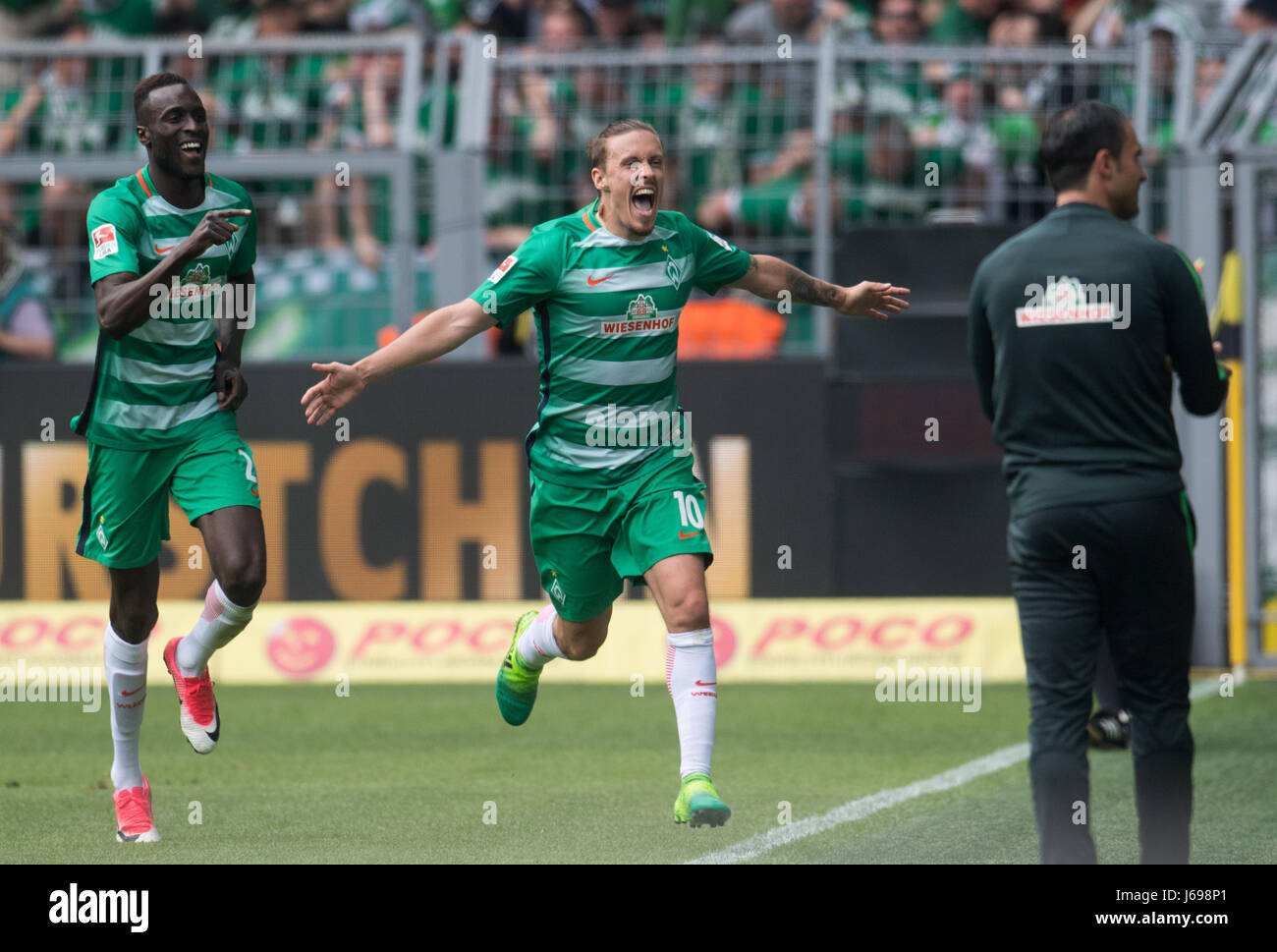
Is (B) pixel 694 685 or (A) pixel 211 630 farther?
(A) pixel 211 630

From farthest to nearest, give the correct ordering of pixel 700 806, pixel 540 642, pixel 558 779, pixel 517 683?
1. pixel 558 779
2. pixel 517 683
3. pixel 540 642
4. pixel 700 806

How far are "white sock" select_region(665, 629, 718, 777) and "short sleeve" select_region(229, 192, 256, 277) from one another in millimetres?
1998

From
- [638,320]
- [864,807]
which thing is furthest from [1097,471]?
[864,807]

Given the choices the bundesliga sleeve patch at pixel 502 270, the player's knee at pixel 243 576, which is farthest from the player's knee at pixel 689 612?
the player's knee at pixel 243 576

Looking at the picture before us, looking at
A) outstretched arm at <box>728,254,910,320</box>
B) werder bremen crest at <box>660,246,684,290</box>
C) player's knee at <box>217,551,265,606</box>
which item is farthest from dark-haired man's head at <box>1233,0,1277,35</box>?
player's knee at <box>217,551,265,606</box>

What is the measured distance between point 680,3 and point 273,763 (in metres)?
8.31

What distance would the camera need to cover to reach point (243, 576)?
6.74 m

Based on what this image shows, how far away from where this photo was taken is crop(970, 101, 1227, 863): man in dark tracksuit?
496cm

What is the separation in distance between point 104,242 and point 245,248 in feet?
1.68

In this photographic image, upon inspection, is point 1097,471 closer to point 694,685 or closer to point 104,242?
point 694,685

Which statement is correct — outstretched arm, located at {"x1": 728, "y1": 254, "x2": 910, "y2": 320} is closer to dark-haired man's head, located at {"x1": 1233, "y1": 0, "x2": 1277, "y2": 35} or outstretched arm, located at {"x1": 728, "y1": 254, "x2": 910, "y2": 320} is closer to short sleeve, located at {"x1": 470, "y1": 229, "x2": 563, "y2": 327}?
short sleeve, located at {"x1": 470, "y1": 229, "x2": 563, "y2": 327}

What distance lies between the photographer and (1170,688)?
5047 millimetres

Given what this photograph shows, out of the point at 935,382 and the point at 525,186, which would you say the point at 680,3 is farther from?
the point at 935,382

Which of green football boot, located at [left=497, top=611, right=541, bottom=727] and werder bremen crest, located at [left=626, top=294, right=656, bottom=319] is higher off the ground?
werder bremen crest, located at [left=626, top=294, right=656, bottom=319]
